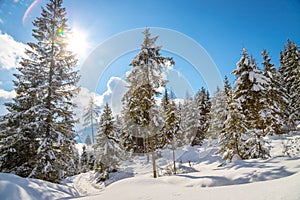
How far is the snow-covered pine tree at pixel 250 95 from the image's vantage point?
15.4 metres

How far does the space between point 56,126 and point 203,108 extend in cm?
3849

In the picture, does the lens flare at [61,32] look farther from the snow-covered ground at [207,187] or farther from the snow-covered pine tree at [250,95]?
Answer: the snow-covered pine tree at [250,95]

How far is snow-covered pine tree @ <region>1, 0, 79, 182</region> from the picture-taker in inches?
425

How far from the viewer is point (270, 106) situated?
19.5 meters

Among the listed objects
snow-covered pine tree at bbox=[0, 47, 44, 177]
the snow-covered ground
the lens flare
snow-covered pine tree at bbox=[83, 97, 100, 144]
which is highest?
the lens flare

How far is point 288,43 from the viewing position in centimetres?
2697

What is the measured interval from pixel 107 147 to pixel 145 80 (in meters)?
12.8

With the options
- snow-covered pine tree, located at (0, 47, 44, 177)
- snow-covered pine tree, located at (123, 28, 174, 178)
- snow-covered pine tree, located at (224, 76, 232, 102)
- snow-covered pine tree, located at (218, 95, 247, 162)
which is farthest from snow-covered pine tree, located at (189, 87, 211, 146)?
snow-covered pine tree, located at (0, 47, 44, 177)

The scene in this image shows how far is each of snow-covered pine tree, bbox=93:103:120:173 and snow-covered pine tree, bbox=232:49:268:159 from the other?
51.8ft

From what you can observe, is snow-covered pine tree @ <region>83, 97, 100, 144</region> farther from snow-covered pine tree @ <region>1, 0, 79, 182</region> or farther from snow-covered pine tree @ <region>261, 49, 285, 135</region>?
snow-covered pine tree @ <region>261, 49, 285, 135</region>

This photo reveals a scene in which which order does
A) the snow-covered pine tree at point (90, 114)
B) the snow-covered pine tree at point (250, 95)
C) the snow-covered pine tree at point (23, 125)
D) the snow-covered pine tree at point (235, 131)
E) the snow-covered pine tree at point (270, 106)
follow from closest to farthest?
the snow-covered pine tree at point (23, 125), the snow-covered pine tree at point (250, 95), the snow-covered pine tree at point (235, 131), the snow-covered pine tree at point (270, 106), the snow-covered pine tree at point (90, 114)

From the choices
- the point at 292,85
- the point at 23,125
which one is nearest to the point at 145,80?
the point at 23,125

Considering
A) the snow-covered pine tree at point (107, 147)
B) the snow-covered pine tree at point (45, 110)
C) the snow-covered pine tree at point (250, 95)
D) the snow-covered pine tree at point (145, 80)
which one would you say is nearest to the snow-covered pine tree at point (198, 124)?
the snow-covered pine tree at point (107, 147)

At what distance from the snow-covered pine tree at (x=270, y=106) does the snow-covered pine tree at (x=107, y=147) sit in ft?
59.5
